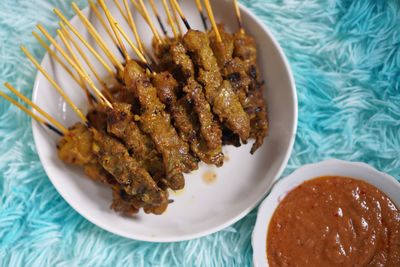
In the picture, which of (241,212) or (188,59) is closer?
(188,59)

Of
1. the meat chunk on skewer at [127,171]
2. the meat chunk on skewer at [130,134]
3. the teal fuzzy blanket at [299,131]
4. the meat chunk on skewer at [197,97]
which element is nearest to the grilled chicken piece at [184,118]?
the meat chunk on skewer at [197,97]

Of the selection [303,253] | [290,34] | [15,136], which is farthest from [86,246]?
[290,34]

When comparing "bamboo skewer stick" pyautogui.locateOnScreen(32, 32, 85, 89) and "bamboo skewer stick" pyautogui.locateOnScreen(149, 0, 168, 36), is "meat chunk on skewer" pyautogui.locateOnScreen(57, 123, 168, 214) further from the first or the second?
"bamboo skewer stick" pyautogui.locateOnScreen(149, 0, 168, 36)

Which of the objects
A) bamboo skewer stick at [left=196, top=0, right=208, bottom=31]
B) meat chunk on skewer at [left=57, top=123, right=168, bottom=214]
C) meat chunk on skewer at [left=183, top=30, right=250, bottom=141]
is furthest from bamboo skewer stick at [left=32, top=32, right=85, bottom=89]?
bamboo skewer stick at [left=196, top=0, right=208, bottom=31]

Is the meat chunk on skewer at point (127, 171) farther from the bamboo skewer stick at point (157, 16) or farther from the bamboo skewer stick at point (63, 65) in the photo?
the bamboo skewer stick at point (157, 16)

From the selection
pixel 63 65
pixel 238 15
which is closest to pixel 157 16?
pixel 238 15

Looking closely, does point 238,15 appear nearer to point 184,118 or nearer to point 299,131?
point 184,118

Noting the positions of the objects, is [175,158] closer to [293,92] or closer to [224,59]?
[224,59]
